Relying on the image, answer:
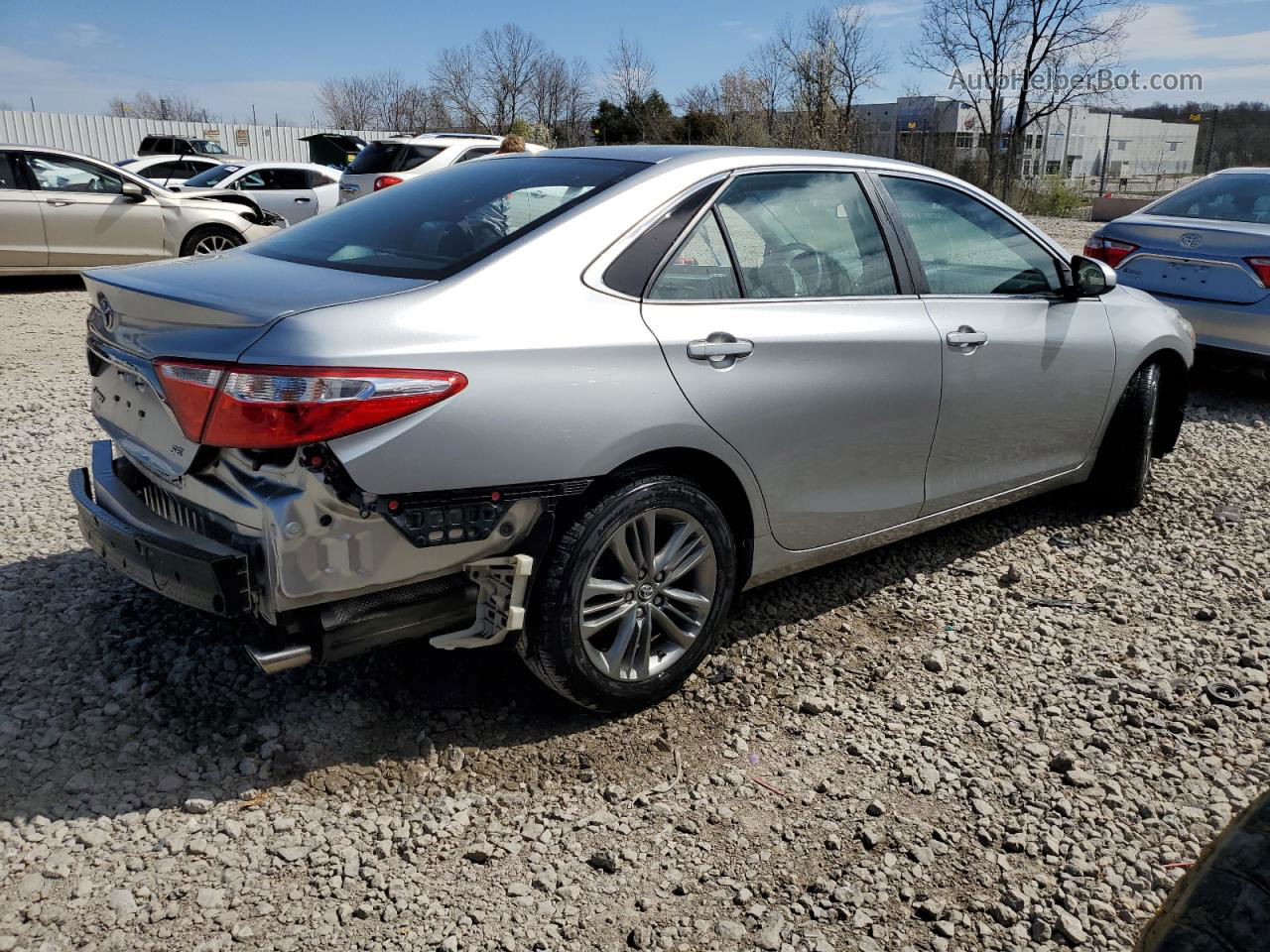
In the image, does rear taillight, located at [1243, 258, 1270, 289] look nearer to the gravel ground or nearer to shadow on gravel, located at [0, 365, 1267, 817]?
the gravel ground

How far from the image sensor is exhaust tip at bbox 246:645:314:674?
8.12 ft

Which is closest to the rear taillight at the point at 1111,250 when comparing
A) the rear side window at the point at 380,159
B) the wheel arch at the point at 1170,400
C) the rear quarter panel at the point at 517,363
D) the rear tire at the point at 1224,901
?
the wheel arch at the point at 1170,400

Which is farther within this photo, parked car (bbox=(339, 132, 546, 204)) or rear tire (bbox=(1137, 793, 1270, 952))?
parked car (bbox=(339, 132, 546, 204))

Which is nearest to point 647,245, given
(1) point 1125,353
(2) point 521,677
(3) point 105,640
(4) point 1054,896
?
(2) point 521,677

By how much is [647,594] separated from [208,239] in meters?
10.4

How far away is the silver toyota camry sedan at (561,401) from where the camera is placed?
244 cm

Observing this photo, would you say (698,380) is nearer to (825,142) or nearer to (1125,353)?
(1125,353)

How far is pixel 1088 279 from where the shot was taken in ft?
14.4

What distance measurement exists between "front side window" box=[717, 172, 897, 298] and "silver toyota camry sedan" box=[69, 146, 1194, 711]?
11 mm

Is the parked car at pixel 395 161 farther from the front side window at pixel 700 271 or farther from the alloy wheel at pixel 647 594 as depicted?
the alloy wheel at pixel 647 594

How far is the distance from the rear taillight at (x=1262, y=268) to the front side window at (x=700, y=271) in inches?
203

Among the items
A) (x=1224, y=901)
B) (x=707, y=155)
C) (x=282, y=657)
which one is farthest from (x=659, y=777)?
(x=707, y=155)

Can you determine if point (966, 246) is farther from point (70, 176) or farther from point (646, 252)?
point (70, 176)

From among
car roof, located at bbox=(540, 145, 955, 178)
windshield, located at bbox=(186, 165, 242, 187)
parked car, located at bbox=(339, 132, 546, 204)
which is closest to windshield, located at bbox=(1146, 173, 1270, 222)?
car roof, located at bbox=(540, 145, 955, 178)
